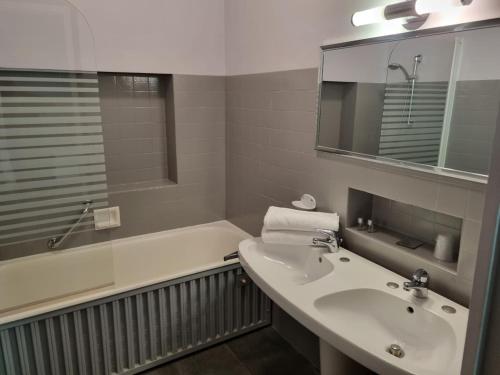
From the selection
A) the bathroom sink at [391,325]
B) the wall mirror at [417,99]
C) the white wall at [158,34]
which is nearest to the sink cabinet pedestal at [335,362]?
the bathroom sink at [391,325]

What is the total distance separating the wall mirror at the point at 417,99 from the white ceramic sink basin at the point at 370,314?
492 mm

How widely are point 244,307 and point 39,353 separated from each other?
1162 mm

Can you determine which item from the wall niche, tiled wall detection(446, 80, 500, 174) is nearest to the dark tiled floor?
the wall niche

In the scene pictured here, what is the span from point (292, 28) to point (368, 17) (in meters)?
0.62

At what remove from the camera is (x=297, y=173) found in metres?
2.13

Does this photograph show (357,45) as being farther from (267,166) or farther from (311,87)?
(267,166)

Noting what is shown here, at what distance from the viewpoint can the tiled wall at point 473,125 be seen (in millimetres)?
1238

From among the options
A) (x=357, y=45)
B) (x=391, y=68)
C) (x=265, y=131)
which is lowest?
(x=265, y=131)

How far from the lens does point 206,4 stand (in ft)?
8.49

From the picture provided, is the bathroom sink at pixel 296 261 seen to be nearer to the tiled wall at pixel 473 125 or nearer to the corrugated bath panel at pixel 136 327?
the corrugated bath panel at pixel 136 327

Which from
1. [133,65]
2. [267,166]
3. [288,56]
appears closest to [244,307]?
[267,166]

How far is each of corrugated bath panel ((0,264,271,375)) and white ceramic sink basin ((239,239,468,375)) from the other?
590 mm

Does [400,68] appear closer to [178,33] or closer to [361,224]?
[361,224]

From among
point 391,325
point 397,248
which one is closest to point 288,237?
point 397,248
